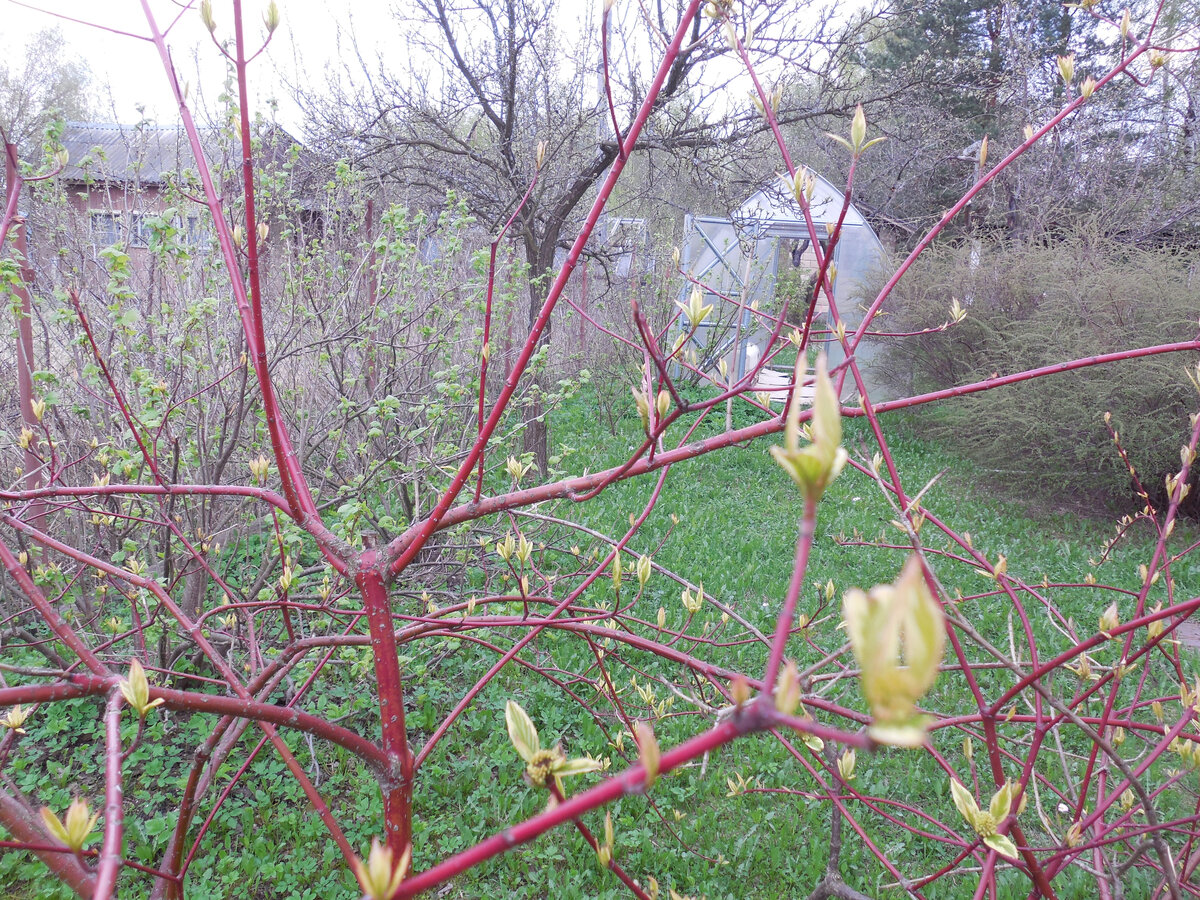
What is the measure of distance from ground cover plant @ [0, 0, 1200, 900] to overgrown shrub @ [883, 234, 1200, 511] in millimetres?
1561

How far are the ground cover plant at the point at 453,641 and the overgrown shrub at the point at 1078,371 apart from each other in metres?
1.56

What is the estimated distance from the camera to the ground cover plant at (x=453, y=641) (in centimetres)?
89

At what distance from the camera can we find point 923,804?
9.89 feet

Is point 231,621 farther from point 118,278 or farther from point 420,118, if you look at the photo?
point 420,118

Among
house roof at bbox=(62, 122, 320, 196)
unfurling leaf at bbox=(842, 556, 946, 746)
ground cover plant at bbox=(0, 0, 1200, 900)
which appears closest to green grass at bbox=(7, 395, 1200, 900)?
ground cover plant at bbox=(0, 0, 1200, 900)

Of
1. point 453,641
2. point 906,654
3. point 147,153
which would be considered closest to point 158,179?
point 147,153

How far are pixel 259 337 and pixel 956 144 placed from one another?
15.8 meters

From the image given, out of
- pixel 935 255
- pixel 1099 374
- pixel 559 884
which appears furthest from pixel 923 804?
pixel 935 255

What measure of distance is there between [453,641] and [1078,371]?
6.79 m

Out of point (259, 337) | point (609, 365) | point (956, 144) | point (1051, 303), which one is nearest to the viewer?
point (259, 337)

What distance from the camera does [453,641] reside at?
118 inches

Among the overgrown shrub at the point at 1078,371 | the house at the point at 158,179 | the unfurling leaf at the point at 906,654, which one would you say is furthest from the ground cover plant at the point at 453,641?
the overgrown shrub at the point at 1078,371

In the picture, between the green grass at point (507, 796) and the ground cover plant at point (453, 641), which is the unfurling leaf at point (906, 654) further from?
the green grass at point (507, 796)

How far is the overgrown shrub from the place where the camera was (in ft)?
19.1
